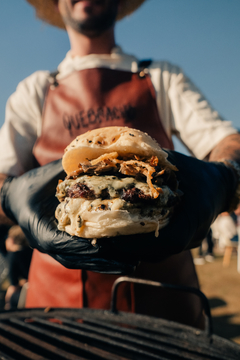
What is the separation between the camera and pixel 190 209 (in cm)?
121

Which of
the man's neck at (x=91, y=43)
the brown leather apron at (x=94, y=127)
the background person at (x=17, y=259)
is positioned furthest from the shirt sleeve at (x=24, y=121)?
the background person at (x=17, y=259)

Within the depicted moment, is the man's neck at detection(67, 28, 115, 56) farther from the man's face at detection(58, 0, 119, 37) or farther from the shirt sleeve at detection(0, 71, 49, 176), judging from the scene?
the shirt sleeve at detection(0, 71, 49, 176)

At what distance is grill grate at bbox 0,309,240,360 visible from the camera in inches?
52.8

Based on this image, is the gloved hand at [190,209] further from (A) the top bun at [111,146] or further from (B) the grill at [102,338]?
(B) the grill at [102,338]

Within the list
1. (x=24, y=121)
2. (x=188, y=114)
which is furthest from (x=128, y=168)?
(x=24, y=121)

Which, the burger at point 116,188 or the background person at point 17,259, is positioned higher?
the burger at point 116,188

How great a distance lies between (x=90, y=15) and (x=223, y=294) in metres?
6.62

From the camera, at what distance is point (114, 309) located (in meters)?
1.74

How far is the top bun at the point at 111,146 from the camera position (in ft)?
3.95

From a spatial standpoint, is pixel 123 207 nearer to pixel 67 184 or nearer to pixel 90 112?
pixel 67 184

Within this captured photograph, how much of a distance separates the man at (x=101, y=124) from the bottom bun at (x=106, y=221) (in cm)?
42

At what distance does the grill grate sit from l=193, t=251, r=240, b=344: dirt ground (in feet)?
11.5

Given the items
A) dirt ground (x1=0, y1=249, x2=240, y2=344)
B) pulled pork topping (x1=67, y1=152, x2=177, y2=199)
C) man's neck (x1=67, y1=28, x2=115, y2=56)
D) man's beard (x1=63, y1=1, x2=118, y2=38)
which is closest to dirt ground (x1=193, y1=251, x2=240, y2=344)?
dirt ground (x1=0, y1=249, x2=240, y2=344)

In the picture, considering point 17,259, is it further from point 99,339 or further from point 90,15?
point 90,15
